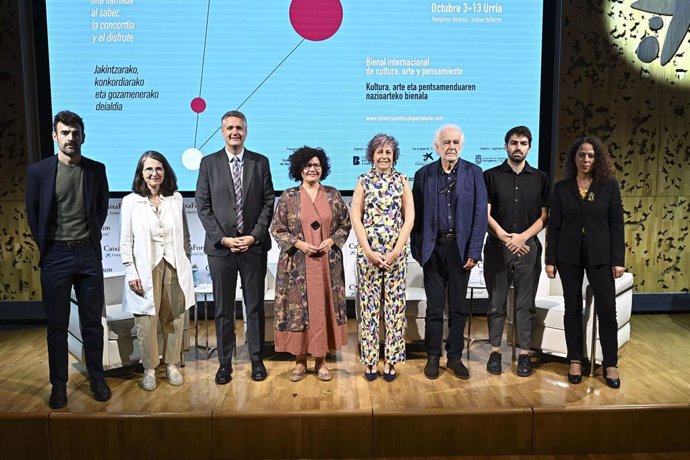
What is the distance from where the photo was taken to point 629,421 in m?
3.25

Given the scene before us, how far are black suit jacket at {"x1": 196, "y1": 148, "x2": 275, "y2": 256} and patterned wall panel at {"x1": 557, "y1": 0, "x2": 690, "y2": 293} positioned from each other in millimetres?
3072

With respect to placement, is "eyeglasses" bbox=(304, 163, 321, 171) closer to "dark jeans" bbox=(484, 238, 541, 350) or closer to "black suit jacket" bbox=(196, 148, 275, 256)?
"black suit jacket" bbox=(196, 148, 275, 256)

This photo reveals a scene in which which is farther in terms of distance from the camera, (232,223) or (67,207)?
(232,223)

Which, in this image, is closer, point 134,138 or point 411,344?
point 411,344

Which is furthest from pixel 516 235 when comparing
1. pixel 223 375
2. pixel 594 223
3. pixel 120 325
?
pixel 120 325

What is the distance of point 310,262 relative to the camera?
360 cm

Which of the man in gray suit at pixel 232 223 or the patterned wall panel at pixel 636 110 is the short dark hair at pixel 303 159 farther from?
the patterned wall panel at pixel 636 110

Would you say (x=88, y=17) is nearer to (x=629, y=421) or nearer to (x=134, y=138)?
(x=134, y=138)

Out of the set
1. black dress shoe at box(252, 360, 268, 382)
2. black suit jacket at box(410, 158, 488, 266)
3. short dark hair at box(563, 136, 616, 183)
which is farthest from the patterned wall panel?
black dress shoe at box(252, 360, 268, 382)

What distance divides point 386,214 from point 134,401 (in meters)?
1.82

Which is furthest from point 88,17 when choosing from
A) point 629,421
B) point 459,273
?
point 629,421

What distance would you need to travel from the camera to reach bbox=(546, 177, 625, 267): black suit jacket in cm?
348

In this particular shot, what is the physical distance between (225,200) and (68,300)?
1.05 meters

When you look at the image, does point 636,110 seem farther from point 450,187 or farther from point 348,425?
point 348,425
